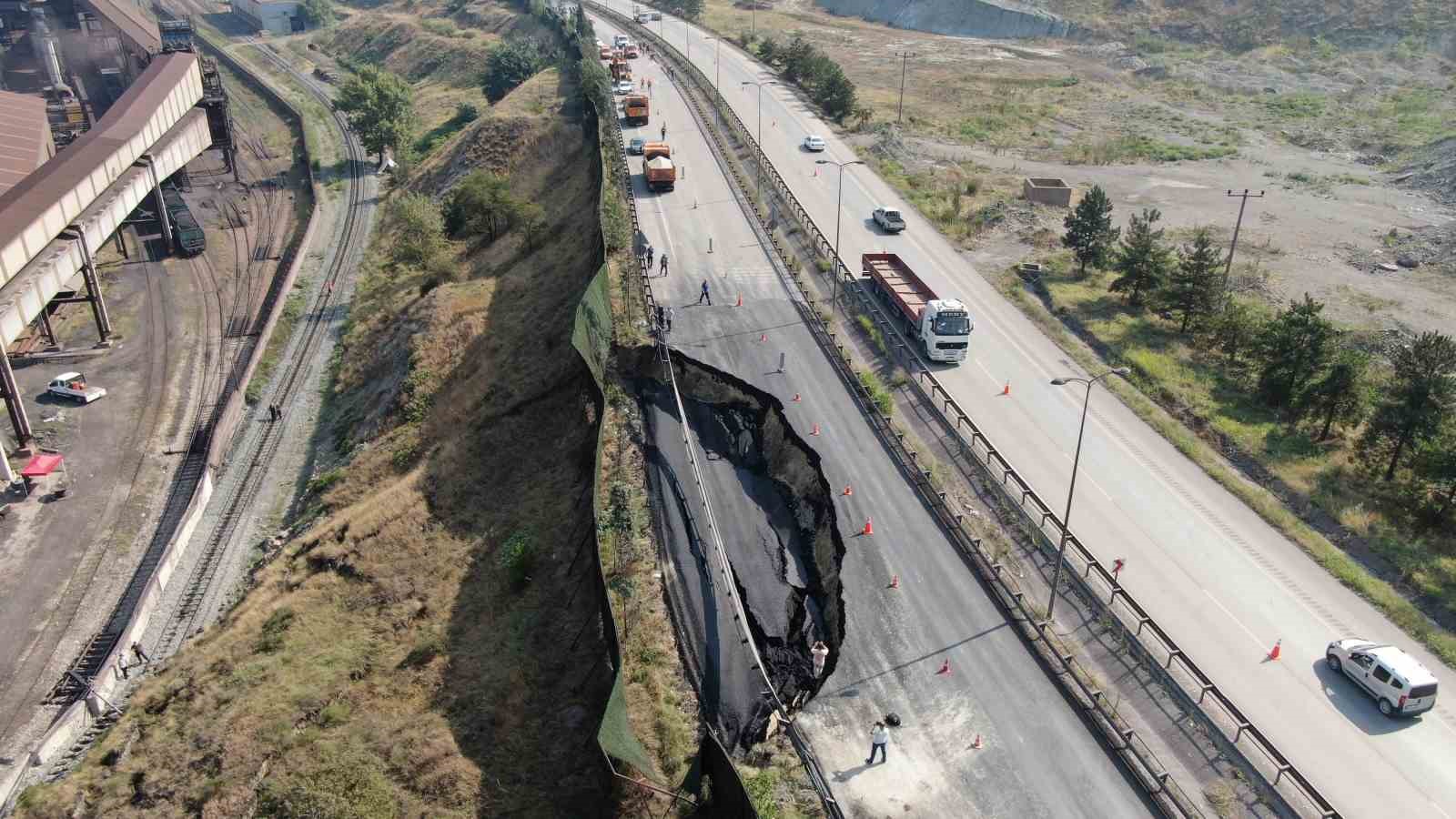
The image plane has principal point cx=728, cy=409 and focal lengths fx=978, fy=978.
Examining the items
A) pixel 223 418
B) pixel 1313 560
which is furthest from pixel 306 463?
pixel 1313 560

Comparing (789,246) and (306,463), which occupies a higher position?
(789,246)

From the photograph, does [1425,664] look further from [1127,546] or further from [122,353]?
[122,353]

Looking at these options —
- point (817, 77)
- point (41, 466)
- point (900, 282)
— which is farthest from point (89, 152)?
point (817, 77)

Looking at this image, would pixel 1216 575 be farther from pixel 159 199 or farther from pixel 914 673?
pixel 159 199

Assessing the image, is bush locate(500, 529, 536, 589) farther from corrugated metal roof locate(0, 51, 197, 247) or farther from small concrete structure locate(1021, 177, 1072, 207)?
small concrete structure locate(1021, 177, 1072, 207)

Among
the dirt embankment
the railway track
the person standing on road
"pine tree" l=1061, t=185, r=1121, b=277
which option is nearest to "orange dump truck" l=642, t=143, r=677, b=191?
the dirt embankment

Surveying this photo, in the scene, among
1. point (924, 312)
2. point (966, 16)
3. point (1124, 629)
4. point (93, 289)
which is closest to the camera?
point (1124, 629)
